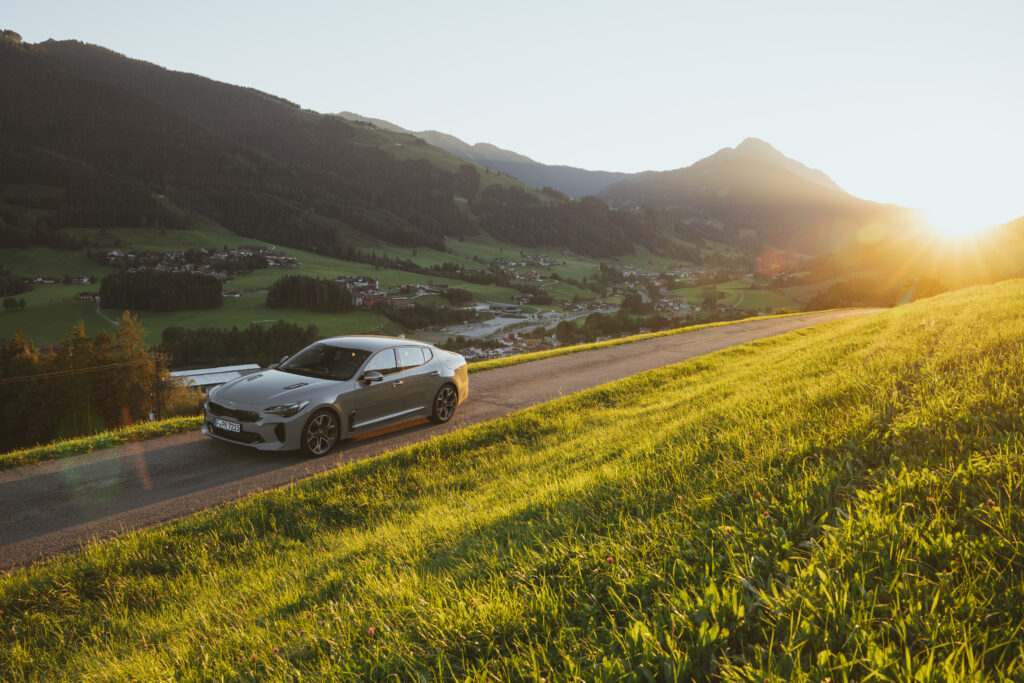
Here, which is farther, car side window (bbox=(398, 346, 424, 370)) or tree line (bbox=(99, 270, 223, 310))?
tree line (bbox=(99, 270, 223, 310))

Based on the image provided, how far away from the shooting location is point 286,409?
7.59 meters

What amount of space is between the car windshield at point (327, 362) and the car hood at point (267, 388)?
23cm

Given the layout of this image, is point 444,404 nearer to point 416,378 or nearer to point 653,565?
point 416,378

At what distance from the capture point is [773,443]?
359 cm

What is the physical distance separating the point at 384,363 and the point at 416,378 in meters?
0.71

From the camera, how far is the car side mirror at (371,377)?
853 cm

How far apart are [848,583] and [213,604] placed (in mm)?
3971

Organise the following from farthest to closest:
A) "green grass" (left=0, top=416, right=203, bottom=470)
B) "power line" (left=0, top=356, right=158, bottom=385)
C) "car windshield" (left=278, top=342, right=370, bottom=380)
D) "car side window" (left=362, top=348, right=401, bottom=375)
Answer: "power line" (left=0, top=356, right=158, bottom=385) → "car side window" (left=362, top=348, right=401, bottom=375) → "car windshield" (left=278, top=342, right=370, bottom=380) → "green grass" (left=0, top=416, right=203, bottom=470)

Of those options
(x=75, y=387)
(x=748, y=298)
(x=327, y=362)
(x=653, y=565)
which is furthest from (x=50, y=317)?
(x=748, y=298)

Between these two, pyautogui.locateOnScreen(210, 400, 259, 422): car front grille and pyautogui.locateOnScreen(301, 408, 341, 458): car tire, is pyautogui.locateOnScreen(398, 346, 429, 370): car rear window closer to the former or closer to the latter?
pyautogui.locateOnScreen(301, 408, 341, 458): car tire

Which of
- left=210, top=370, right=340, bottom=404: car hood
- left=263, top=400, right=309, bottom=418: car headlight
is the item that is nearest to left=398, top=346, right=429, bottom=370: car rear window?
left=210, top=370, right=340, bottom=404: car hood

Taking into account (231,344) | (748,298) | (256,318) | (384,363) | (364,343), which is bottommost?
(748,298)

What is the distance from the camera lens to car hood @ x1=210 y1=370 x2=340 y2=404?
7730 millimetres

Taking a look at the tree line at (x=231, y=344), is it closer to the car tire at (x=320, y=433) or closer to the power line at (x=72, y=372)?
the power line at (x=72, y=372)
